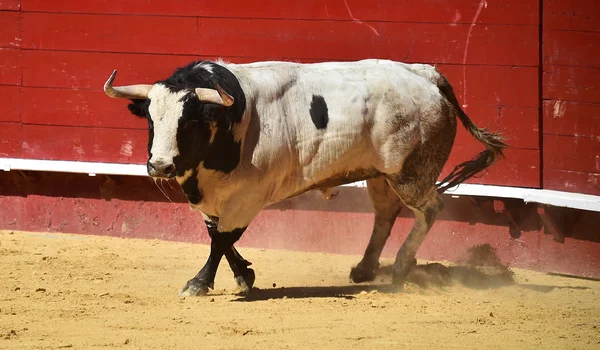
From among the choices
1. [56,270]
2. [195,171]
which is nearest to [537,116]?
[195,171]

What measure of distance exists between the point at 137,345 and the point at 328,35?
354cm

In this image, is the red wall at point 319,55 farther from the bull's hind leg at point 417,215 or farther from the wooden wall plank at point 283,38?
the bull's hind leg at point 417,215

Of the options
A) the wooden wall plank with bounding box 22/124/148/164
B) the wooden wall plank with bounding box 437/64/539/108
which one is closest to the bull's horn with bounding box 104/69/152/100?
the wooden wall plank with bounding box 22/124/148/164

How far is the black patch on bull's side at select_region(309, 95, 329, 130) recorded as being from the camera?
6340 mm

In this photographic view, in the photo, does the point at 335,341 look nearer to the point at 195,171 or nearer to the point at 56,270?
the point at 195,171

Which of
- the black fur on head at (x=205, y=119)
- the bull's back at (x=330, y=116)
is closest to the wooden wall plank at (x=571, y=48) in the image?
the bull's back at (x=330, y=116)

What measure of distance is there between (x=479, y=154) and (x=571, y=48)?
36.0 inches

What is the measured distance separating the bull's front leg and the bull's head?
1.46ft

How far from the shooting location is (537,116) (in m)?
7.38

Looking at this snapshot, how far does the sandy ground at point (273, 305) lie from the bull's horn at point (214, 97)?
106 centimetres

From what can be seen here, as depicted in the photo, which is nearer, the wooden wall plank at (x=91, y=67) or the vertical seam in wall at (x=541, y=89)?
the vertical seam in wall at (x=541, y=89)

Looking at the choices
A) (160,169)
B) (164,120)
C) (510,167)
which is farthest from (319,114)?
(510,167)

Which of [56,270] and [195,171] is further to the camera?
[56,270]

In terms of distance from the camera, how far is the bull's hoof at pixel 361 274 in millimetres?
6906
